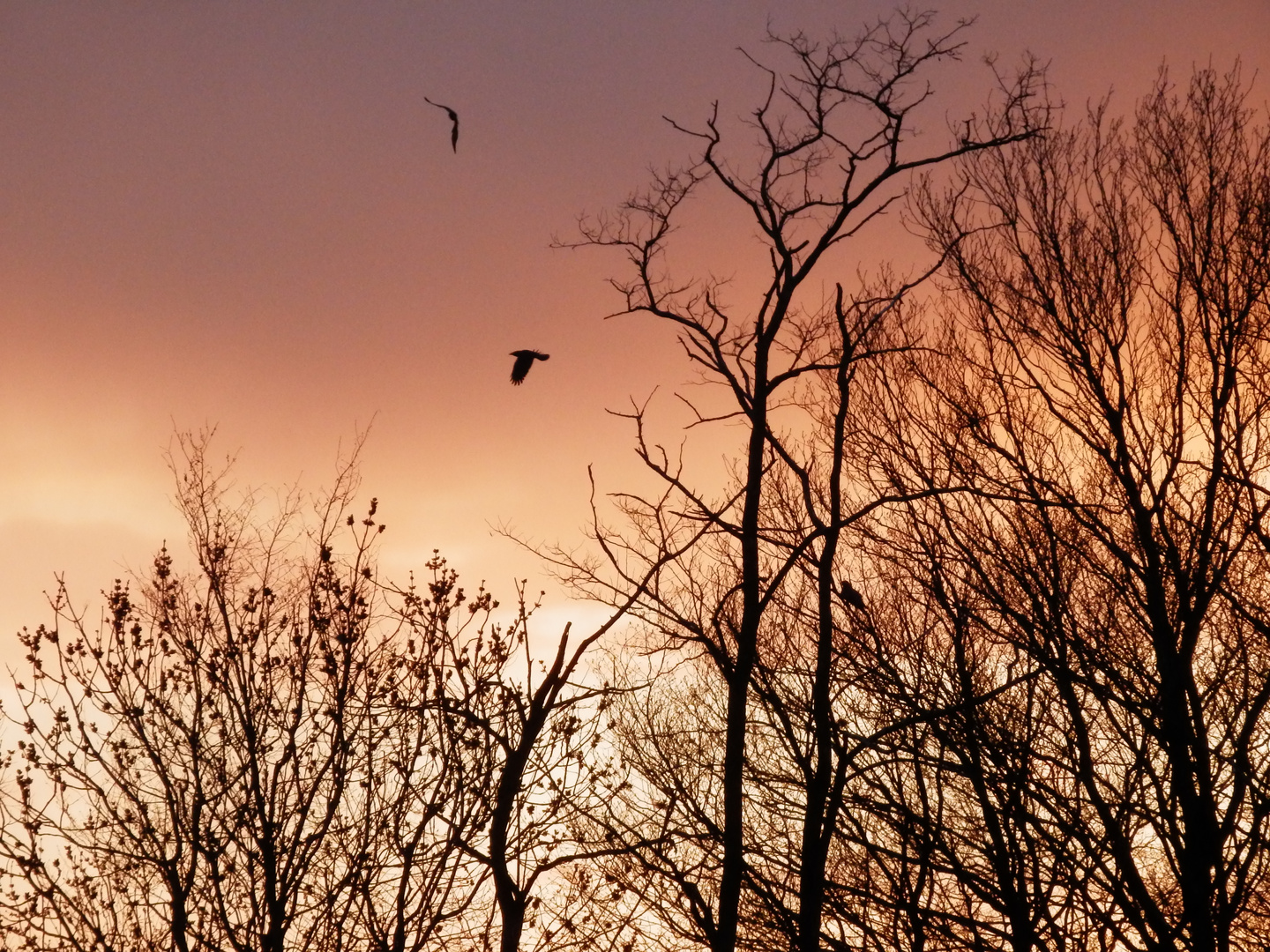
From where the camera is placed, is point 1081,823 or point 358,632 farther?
point 1081,823

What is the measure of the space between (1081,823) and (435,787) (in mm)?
5951

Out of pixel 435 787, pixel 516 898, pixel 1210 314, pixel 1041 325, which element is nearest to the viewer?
pixel 516 898

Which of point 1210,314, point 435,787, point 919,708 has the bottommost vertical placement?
point 435,787

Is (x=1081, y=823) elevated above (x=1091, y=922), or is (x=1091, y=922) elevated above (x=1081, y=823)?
(x=1081, y=823)

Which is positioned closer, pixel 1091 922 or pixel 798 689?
pixel 1091 922

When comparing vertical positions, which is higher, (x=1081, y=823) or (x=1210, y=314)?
(x=1210, y=314)

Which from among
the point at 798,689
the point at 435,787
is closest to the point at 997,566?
the point at 798,689

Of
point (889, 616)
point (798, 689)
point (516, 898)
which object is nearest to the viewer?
point (516, 898)

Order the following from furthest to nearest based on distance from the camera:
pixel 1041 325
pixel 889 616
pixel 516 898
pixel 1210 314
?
pixel 889 616
pixel 1041 325
pixel 1210 314
pixel 516 898

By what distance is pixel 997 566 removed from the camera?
10.8 metres

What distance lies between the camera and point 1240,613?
984 cm

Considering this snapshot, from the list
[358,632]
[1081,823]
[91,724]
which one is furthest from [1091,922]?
[91,724]

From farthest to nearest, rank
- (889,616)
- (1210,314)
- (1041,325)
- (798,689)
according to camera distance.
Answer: (798,689) < (889,616) < (1041,325) < (1210,314)

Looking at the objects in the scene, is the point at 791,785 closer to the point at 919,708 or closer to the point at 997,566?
the point at 919,708
